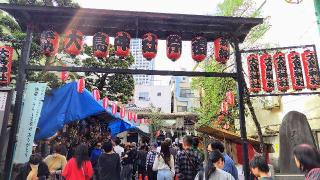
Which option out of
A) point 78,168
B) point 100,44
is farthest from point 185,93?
point 78,168

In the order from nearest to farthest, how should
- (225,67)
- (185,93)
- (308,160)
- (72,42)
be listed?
1. (308,160)
2. (72,42)
3. (225,67)
4. (185,93)

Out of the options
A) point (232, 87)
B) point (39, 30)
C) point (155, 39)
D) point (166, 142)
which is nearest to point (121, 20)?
point (155, 39)

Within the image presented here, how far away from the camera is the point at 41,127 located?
1143 cm

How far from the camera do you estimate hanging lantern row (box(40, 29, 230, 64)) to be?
376 inches

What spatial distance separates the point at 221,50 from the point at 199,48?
0.76m

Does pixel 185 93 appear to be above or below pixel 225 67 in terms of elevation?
above

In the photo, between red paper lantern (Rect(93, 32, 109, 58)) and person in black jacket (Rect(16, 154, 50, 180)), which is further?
red paper lantern (Rect(93, 32, 109, 58))

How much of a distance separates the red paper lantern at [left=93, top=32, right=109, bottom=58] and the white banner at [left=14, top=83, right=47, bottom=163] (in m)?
2.00

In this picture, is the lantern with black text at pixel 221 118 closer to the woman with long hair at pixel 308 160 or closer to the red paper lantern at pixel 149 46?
the red paper lantern at pixel 149 46

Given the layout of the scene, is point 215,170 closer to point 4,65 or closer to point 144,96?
point 4,65

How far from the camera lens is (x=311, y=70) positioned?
12.9 m

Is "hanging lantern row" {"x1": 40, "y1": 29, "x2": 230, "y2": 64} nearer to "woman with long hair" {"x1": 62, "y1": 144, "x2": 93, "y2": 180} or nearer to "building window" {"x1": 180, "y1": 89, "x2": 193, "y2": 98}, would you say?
"woman with long hair" {"x1": 62, "y1": 144, "x2": 93, "y2": 180}

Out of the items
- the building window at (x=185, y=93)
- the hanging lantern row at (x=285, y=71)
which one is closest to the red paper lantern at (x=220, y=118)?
the hanging lantern row at (x=285, y=71)

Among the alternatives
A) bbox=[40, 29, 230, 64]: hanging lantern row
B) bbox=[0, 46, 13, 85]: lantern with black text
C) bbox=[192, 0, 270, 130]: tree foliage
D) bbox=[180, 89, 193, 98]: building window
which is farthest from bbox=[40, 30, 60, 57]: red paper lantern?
bbox=[180, 89, 193, 98]: building window
